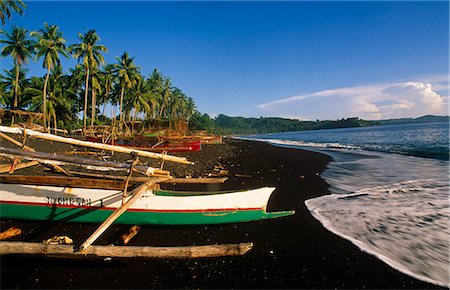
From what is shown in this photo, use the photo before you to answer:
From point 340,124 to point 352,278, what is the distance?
221217mm

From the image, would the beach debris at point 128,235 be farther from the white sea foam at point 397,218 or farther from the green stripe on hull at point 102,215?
the white sea foam at point 397,218

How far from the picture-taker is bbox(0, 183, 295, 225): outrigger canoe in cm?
593

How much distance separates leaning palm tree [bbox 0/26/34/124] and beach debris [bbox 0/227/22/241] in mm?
37703

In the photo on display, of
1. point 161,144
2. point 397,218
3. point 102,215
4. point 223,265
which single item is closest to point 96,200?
point 102,215

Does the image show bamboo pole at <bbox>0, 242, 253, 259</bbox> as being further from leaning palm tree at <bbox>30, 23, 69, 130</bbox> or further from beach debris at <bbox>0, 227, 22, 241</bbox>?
leaning palm tree at <bbox>30, 23, 69, 130</bbox>

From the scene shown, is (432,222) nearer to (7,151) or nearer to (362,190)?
(362,190)

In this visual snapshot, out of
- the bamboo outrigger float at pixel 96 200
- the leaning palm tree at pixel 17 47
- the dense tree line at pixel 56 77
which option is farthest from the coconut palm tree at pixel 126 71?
the bamboo outrigger float at pixel 96 200

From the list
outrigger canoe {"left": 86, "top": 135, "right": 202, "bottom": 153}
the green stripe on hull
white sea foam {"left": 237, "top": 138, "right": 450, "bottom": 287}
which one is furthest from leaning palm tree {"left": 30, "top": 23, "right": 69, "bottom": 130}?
white sea foam {"left": 237, "top": 138, "right": 450, "bottom": 287}

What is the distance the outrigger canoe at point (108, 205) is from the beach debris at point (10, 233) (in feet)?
1.64

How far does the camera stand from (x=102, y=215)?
5969mm

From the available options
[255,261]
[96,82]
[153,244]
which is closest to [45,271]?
[153,244]

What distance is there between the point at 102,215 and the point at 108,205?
33 cm

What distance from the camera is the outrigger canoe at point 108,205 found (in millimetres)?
5926

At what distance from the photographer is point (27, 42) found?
32562 millimetres
